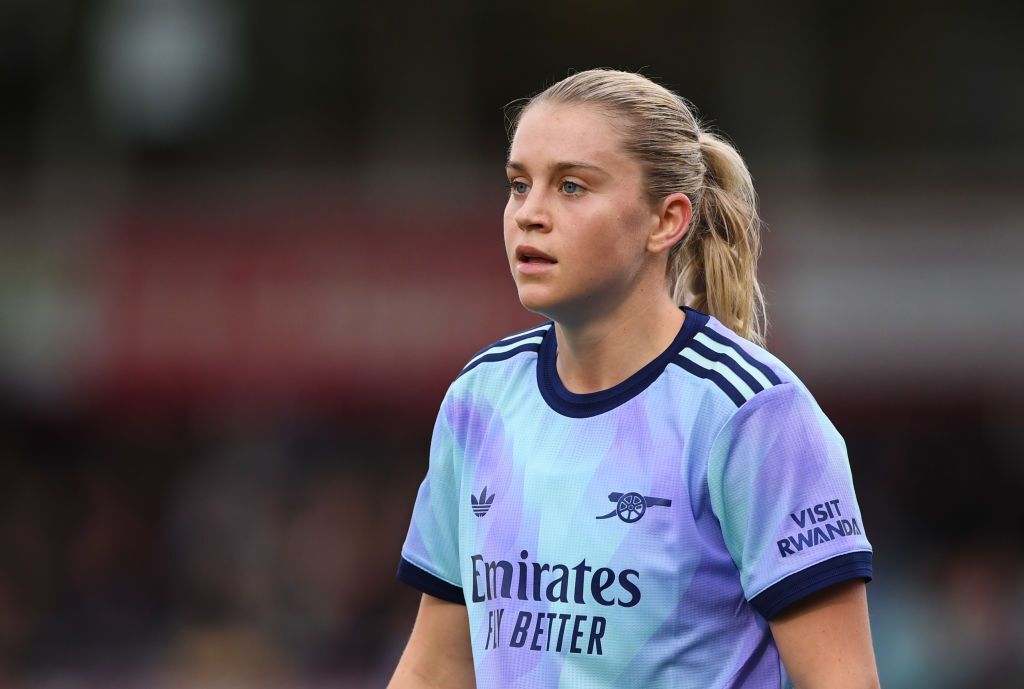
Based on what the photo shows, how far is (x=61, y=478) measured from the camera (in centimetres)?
1035

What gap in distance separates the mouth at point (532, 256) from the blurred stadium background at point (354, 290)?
5206mm

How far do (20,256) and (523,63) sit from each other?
13.0 ft

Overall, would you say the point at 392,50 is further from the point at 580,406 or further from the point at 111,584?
the point at 580,406

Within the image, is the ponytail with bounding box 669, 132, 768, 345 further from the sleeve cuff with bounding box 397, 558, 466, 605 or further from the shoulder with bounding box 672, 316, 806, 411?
the sleeve cuff with bounding box 397, 558, 466, 605

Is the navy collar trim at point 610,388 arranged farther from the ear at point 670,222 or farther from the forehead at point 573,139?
the forehead at point 573,139

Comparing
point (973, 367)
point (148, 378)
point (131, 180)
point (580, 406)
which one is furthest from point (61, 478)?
point (580, 406)

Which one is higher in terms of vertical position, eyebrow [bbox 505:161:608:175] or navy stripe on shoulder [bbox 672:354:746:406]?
eyebrow [bbox 505:161:608:175]

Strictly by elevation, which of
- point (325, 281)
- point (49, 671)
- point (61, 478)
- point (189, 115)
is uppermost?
point (189, 115)

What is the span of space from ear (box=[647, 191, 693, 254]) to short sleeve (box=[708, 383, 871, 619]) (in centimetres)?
35

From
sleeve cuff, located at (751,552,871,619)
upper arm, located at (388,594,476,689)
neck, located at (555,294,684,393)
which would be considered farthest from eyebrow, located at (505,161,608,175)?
upper arm, located at (388,594,476,689)

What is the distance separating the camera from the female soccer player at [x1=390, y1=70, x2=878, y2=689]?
2.64 metres

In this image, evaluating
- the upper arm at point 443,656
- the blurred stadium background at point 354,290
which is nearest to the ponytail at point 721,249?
the upper arm at point 443,656

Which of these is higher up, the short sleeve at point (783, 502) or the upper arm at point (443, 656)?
the short sleeve at point (783, 502)

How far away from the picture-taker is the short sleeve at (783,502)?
2.62m
